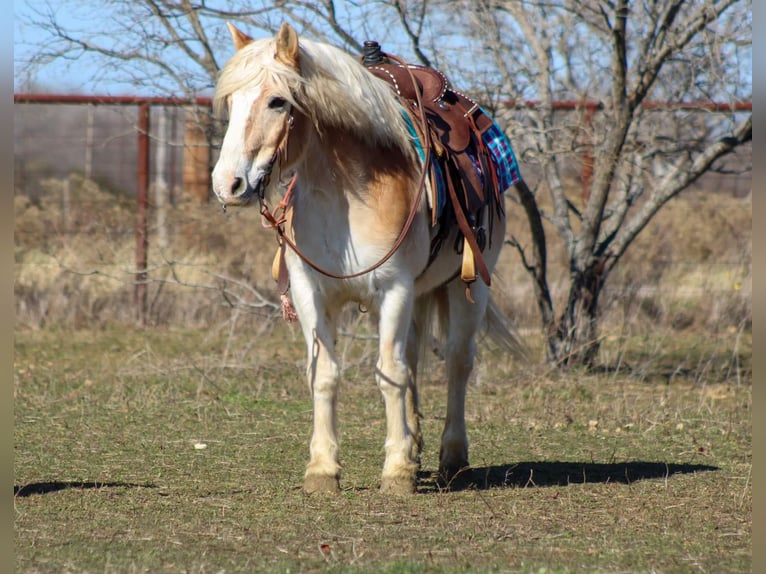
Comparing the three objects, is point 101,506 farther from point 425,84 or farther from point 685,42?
point 685,42

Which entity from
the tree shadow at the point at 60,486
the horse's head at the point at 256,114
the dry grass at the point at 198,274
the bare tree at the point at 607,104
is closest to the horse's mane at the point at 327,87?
the horse's head at the point at 256,114

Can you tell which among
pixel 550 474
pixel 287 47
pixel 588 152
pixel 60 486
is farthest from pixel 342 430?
pixel 588 152

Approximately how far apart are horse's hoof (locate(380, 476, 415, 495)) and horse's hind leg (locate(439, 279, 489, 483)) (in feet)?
1.94

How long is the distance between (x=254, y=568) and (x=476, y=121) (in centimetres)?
320

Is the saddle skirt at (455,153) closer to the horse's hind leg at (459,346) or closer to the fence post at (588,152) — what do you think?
the horse's hind leg at (459,346)

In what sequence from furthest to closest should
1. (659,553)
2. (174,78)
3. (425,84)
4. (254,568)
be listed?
(174,78) → (425,84) → (659,553) → (254,568)

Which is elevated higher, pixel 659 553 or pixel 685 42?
pixel 685 42

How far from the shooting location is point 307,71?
4.73m

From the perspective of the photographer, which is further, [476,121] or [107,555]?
[476,121]

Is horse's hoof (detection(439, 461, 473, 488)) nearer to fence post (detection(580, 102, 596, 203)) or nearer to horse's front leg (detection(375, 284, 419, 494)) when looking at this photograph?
horse's front leg (detection(375, 284, 419, 494))

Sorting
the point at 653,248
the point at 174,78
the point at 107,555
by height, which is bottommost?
the point at 107,555

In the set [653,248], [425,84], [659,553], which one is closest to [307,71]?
[425,84]

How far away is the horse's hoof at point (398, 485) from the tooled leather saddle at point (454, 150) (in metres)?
1.05

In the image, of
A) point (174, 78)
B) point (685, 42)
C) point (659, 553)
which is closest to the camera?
point (659, 553)
